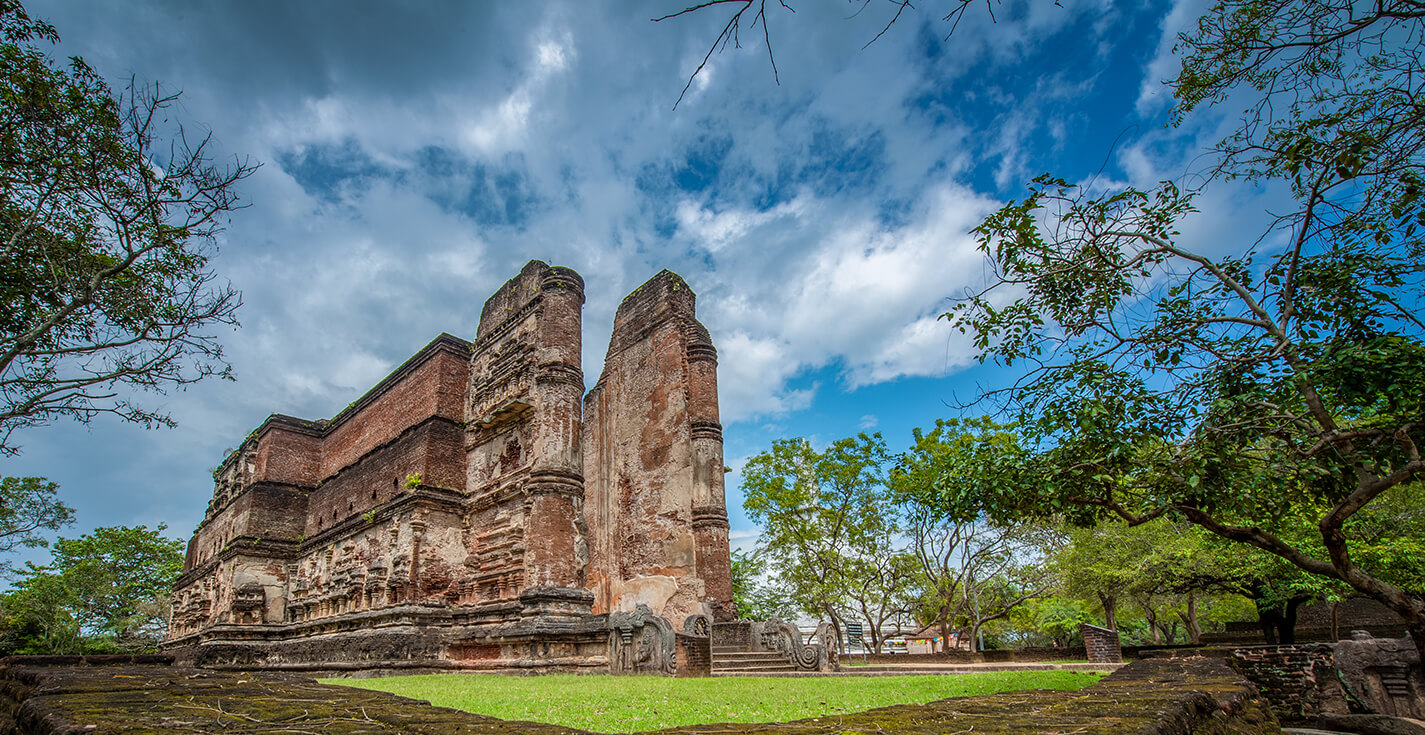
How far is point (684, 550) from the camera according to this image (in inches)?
548

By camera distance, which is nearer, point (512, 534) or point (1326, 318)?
point (1326, 318)

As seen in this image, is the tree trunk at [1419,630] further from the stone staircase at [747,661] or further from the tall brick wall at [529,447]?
the tall brick wall at [529,447]

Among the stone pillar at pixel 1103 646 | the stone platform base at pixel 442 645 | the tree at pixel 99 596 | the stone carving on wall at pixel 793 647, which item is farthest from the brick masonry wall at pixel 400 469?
the tree at pixel 99 596

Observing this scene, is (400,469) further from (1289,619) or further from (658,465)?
(1289,619)

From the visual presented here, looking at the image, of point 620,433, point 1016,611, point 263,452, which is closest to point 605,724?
point 620,433

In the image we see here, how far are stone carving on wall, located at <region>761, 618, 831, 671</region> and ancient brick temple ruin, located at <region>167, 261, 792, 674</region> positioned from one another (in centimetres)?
16

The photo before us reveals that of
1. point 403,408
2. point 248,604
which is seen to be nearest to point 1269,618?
point 403,408

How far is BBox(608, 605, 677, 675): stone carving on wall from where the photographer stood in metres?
9.41

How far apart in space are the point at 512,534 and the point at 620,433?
459 cm

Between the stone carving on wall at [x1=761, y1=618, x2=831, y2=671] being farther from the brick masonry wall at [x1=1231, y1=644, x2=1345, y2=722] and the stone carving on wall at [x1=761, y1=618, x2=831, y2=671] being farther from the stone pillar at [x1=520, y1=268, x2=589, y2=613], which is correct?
the brick masonry wall at [x1=1231, y1=644, x2=1345, y2=722]

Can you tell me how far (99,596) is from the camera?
30547 mm

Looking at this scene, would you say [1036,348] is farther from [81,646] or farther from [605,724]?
[81,646]

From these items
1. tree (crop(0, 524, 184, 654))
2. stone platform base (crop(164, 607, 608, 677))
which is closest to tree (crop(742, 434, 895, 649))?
stone platform base (crop(164, 607, 608, 677))

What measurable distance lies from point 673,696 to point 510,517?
23.5ft
